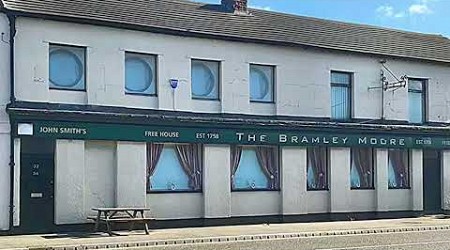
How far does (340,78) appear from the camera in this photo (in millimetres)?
27750

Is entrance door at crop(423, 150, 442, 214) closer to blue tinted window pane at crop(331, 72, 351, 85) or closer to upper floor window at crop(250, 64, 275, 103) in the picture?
blue tinted window pane at crop(331, 72, 351, 85)

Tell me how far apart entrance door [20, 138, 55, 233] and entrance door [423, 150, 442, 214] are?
15477 mm

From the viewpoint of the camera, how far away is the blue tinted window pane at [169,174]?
23625 mm

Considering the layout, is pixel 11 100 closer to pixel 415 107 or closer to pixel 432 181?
pixel 415 107

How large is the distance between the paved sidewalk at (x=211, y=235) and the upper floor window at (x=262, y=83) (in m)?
4.42

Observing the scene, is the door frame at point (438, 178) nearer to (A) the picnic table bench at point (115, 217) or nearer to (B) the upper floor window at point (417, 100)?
(B) the upper floor window at point (417, 100)

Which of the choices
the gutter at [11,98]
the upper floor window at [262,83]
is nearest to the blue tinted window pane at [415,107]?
the upper floor window at [262,83]

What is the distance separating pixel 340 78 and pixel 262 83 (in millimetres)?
3557

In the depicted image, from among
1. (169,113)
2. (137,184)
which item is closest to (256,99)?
(169,113)

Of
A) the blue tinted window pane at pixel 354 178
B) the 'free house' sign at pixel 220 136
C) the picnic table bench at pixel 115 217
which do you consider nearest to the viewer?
the picnic table bench at pixel 115 217

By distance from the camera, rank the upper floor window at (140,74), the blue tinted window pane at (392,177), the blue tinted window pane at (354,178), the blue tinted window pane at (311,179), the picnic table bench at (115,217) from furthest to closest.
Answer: the blue tinted window pane at (392,177), the blue tinted window pane at (354,178), the blue tinted window pane at (311,179), the upper floor window at (140,74), the picnic table bench at (115,217)

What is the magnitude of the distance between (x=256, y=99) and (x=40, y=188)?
812cm

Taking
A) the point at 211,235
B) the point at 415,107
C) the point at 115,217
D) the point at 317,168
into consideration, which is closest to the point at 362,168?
the point at 317,168

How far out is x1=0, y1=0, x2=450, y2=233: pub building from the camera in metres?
21.4
